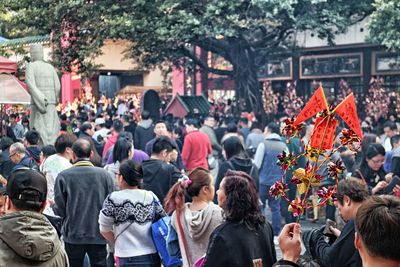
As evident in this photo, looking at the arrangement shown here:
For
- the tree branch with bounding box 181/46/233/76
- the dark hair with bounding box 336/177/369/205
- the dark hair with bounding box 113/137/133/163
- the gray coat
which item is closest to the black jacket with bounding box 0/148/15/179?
the dark hair with bounding box 113/137/133/163

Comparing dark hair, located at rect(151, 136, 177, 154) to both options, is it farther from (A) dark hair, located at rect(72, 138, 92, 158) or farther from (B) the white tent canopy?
(B) the white tent canopy

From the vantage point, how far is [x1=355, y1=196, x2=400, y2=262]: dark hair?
2.61m

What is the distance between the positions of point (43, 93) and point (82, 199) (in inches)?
191

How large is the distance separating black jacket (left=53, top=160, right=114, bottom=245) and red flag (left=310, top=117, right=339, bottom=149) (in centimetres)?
305

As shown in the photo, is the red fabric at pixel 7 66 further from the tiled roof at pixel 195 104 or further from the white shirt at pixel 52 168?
the tiled roof at pixel 195 104

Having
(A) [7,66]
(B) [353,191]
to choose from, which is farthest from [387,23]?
(B) [353,191]

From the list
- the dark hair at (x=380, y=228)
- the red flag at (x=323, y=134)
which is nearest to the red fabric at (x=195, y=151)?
the red flag at (x=323, y=134)

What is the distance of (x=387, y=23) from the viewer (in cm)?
1593

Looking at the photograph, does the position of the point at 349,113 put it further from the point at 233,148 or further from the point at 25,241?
the point at 233,148

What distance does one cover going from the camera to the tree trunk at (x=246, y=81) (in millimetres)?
18672

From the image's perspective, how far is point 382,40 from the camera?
1634 centimetres

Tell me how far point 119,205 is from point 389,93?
16653mm

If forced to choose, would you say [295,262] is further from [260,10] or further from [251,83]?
[251,83]

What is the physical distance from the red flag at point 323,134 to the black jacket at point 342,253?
2.33 feet
